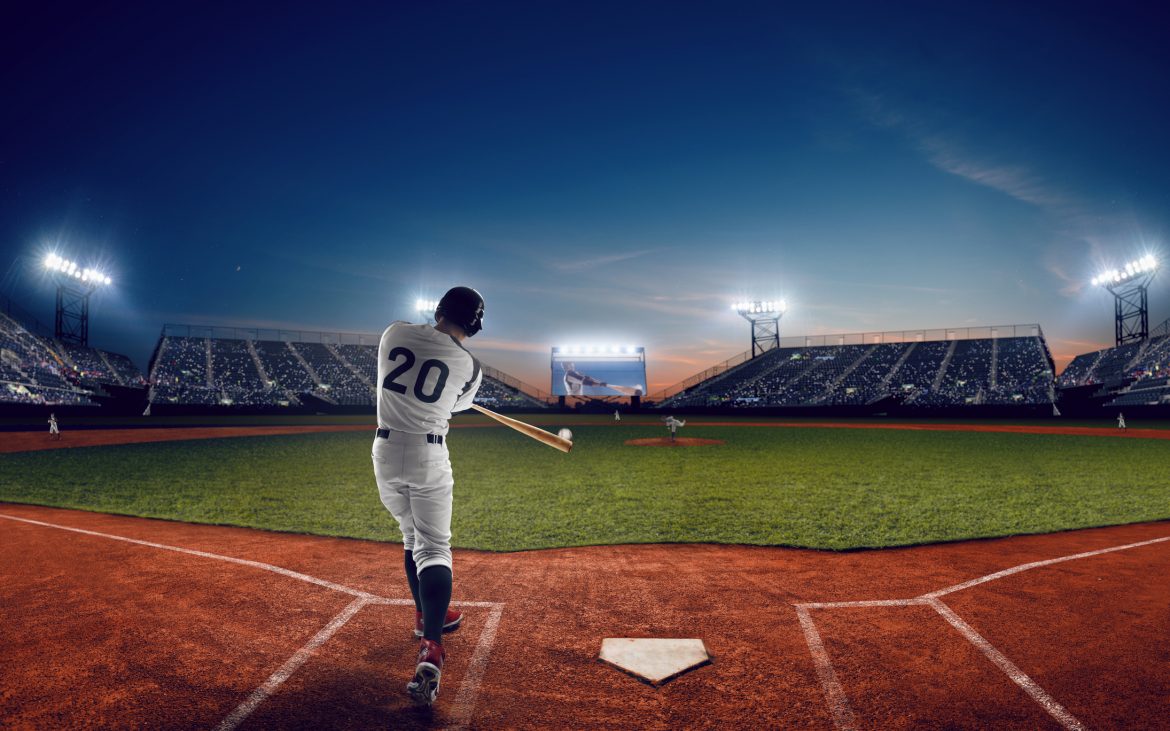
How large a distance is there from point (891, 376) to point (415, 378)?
49.1m

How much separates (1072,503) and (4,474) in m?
18.6

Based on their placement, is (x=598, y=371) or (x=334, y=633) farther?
(x=598, y=371)

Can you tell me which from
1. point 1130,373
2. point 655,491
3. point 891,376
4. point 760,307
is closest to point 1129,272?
point 1130,373

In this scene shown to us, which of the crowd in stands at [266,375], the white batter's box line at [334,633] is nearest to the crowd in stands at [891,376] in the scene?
the crowd in stands at [266,375]

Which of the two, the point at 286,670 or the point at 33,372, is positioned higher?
the point at 33,372

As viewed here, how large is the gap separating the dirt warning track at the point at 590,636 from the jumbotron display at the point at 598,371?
42829 mm

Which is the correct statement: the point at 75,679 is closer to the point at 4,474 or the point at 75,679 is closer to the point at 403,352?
the point at 403,352

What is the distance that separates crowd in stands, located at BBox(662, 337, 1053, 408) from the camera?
4103 cm

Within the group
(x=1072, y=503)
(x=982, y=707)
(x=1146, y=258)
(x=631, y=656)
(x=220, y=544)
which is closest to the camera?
(x=982, y=707)

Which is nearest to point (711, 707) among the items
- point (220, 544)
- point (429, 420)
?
point (429, 420)

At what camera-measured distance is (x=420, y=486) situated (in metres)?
3.11

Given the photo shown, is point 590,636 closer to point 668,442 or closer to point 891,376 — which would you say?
point 668,442

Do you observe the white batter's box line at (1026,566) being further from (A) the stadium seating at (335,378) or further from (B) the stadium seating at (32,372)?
(A) the stadium seating at (335,378)

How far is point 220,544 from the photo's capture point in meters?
5.85
